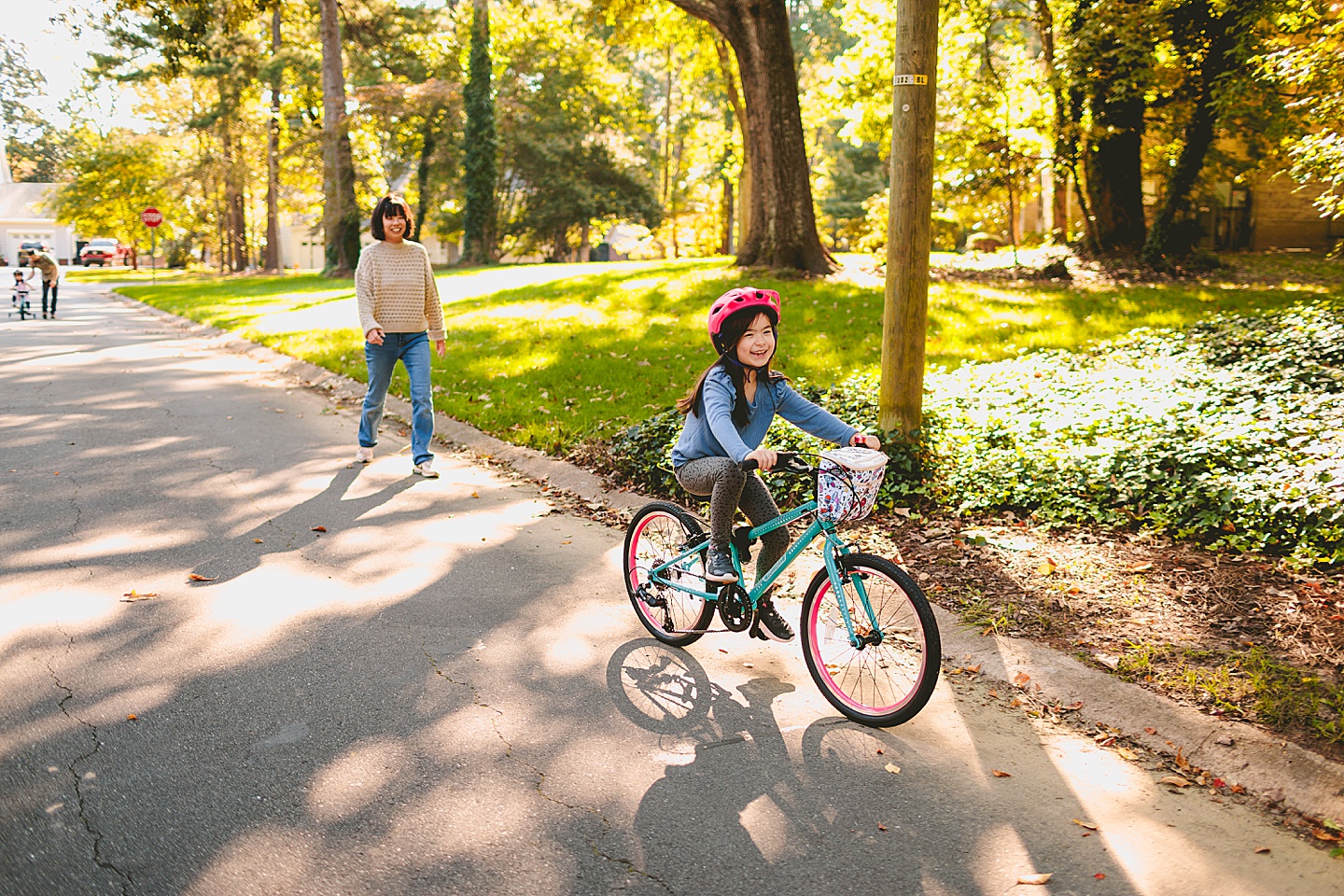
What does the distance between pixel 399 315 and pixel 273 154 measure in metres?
34.4

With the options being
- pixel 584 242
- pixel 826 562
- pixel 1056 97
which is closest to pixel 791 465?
pixel 826 562

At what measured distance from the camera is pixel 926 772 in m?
3.65

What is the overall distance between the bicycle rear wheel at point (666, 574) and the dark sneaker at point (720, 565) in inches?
4.6

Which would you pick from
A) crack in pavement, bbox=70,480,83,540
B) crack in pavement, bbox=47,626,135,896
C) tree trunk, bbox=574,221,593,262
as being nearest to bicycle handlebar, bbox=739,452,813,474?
crack in pavement, bbox=47,626,135,896

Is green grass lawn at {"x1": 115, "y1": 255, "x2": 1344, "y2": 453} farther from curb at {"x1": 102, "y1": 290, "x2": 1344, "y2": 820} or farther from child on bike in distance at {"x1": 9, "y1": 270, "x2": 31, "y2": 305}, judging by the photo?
child on bike in distance at {"x1": 9, "y1": 270, "x2": 31, "y2": 305}

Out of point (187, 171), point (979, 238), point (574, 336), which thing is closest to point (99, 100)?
point (187, 171)

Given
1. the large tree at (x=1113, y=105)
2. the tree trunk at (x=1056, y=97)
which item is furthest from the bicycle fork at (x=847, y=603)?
the tree trunk at (x=1056, y=97)

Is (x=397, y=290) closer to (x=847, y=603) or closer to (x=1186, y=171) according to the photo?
(x=847, y=603)

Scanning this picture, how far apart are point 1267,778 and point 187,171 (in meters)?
43.5

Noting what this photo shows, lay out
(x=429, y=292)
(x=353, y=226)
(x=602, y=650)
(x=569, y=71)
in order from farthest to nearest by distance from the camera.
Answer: (x=569, y=71), (x=353, y=226), (x=429, y=292), (x=602, y=650)

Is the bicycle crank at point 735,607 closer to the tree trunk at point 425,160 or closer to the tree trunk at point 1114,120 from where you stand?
the tree trunk at point 1114,120

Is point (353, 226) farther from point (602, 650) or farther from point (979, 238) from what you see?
point (602, 650)

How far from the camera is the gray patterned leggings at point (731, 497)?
4375mm

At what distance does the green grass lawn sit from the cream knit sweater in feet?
4.67
